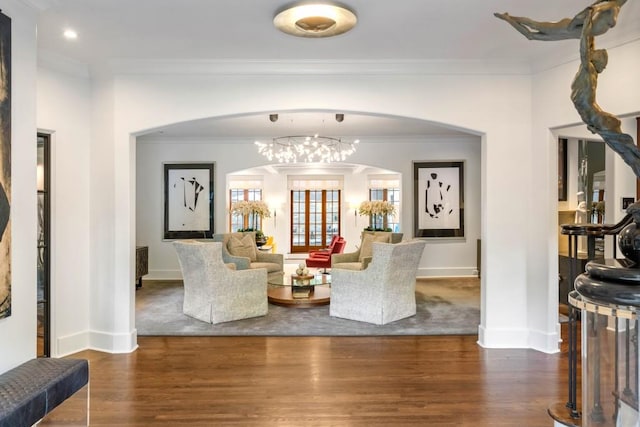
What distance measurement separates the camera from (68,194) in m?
4.08

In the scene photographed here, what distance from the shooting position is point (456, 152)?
8.25 meters

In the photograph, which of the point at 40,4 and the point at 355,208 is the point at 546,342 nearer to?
the point at 40,4

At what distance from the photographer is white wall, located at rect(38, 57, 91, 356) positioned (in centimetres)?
394

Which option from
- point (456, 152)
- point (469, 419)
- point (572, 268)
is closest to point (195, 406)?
point (469, 419)

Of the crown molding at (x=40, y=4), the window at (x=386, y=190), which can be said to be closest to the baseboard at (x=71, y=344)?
the crown molding at (x=40, y=4)

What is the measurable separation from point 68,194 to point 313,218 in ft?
28.8

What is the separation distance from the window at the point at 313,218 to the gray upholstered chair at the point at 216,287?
7.07 m

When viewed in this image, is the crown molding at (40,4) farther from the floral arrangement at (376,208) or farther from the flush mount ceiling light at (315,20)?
the floral arrangement at (376,208)

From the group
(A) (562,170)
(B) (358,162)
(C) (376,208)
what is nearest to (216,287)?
(B) (358,162)

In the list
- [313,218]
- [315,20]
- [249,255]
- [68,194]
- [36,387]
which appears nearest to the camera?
[36,387]

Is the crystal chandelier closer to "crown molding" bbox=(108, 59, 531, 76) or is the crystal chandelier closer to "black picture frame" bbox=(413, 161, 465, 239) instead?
"black picture frame" bbox=(413, 161, 465, 239)

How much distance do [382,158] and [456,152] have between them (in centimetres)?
142

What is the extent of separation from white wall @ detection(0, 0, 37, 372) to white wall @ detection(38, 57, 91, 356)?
1267 millimetres

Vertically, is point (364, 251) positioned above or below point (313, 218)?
below
